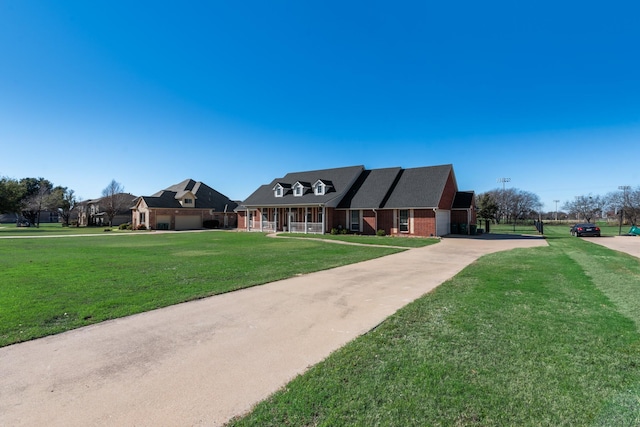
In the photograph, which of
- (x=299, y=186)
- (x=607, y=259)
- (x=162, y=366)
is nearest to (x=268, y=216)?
(x=299, y=186)

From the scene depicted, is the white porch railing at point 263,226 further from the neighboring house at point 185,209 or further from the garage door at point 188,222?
the garage door at point 188,222

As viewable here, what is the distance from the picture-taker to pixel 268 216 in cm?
3522

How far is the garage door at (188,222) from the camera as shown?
43.3 m

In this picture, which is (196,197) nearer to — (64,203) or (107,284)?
(64,203)

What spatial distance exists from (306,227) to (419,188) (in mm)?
11351

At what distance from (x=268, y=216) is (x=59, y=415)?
32.7 m

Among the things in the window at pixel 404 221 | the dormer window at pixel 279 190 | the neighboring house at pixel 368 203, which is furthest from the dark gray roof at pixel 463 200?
the dormer window at pixel 279 190

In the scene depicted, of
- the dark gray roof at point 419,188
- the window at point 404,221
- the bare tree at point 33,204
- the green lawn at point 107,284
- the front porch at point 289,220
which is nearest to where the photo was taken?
the green lawn at point 107,284

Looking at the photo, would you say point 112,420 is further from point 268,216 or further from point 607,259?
point 268,216

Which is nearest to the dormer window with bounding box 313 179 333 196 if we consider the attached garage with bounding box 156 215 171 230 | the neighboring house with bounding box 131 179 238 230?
the neighboring house with bounding box 131 179 238 230

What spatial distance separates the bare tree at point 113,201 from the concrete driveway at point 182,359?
5598cm

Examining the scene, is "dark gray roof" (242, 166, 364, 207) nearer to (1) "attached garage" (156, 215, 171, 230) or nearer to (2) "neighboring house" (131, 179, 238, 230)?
(2) "neighboring house" (131, 179, 238, 230)

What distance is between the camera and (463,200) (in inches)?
1142

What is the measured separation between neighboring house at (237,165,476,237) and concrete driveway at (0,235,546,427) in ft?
65.1
